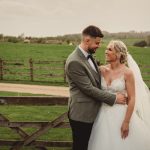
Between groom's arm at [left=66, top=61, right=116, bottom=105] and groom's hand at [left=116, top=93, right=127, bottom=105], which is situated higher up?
groom's arm at [left=66, top=61, right=116, bottom=105]

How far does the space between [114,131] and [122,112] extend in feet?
1.05

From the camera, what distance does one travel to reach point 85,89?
5.33 meters

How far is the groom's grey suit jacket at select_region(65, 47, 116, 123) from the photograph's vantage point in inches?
211

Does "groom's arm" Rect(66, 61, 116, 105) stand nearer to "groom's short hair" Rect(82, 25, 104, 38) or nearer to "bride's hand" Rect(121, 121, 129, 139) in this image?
"groom's short hair" Rect(82, 25, 104, 38)

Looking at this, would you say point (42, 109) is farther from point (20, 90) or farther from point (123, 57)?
point (123, 57)

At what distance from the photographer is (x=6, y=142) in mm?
7734

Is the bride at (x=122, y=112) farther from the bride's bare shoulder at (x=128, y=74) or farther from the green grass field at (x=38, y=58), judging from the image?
the green grass field at (x=38, y=58)

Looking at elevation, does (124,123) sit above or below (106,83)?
below

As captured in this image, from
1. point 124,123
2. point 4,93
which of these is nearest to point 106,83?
point 124,123

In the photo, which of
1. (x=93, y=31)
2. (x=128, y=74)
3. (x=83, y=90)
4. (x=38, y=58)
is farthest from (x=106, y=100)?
(x=38, y=58)

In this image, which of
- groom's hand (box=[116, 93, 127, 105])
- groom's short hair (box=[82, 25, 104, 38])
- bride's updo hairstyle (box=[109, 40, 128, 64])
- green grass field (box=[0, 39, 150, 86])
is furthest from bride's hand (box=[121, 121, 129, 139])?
green grass field (box=[0, 39, 150, 86])

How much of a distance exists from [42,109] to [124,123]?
330 inches

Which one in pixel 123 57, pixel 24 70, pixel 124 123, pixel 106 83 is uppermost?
pixel 123 57

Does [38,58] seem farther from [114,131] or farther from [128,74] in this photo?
[128,74]
